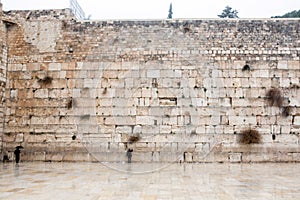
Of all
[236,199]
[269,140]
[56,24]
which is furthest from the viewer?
[56,24]

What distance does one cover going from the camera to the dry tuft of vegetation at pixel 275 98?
11.1 metres

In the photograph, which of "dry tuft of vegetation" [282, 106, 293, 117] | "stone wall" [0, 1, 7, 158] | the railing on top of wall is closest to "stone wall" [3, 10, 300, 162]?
"dry tuft of vegetation" [282, 106, 293, 117]

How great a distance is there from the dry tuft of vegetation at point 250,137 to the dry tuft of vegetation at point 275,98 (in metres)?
1.03

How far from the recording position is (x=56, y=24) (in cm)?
1180

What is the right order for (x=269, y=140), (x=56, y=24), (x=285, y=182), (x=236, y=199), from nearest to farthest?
(x=236, y=199)
(x=285, y=182)
(x=269, y=140)
(x=56, y=24)

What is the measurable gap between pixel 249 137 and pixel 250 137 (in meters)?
0.03

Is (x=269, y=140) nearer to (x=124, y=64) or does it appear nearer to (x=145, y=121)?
(x=145, y=121)

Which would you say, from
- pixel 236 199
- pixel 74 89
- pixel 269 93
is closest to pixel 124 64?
pixel 74 89

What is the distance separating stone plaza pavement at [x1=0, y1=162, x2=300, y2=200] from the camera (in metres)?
5.86

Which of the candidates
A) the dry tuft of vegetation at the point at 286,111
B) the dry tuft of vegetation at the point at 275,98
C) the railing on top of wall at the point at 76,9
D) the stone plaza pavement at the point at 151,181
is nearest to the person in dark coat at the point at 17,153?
the stone plaza pavement at the point at 151,181

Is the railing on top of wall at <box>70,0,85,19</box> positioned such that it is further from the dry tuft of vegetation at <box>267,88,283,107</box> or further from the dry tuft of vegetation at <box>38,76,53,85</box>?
the dry tuft of vegetation at <box>267,88,283,107</box>

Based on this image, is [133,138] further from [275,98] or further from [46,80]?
[275,98]

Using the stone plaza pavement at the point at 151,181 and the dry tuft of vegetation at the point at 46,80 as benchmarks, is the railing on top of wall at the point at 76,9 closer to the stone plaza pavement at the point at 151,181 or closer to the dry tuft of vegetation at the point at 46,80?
the dry tuft of vegetation at the point at 46,80

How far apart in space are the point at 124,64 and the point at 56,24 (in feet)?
8.52
